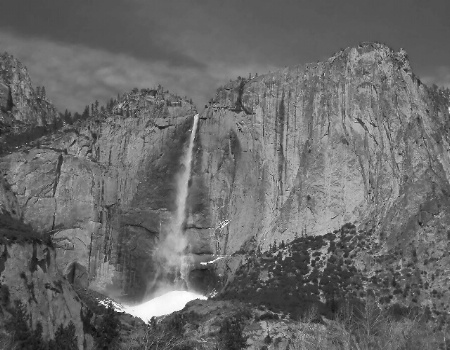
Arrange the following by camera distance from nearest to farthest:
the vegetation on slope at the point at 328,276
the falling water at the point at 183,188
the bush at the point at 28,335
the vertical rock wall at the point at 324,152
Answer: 1. the bush at the point at 28,335
2. the vegetation on slope at the point at 328,276
3. the vertical rock wall at the point at 324,152
4. the falling water at the point at 183,188

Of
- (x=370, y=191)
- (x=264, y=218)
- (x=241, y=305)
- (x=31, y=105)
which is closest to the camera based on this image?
(x=241, y=305)

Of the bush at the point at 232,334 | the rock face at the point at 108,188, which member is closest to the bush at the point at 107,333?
the bush at the point at 232,334

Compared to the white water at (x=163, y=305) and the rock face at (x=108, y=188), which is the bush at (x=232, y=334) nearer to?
the white water at (x=163, y=305)

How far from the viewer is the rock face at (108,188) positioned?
93.0 m

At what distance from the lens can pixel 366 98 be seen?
9175cm

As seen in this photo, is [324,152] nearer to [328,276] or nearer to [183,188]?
[328,276]

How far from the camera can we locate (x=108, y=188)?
9762cm

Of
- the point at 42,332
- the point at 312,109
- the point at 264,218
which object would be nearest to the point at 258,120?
the point at 312,109

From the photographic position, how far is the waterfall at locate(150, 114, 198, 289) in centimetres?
9419

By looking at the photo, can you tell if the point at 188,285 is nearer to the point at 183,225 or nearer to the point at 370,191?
the point at 183,225

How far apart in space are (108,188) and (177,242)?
1185cm

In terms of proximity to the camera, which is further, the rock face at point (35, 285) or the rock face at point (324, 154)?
the rock face at point (324, 154)

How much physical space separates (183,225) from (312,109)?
22.6 metres

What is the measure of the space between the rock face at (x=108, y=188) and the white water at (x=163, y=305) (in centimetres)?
259
